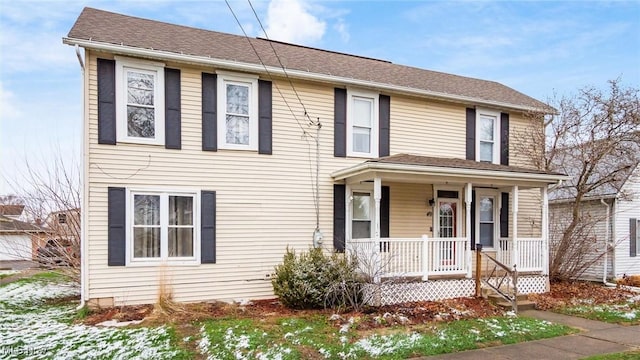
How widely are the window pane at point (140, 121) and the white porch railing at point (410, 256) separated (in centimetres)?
514

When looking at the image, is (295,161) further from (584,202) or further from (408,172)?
(584,202)

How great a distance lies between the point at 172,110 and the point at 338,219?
4640 mm

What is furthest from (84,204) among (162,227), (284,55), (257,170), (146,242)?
(284,55)

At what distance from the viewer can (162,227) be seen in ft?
29.3

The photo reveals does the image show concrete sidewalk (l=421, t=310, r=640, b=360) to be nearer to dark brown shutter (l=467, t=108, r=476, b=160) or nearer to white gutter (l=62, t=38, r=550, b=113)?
dark brown shutter (l=467, t=108, r=476, b=160)

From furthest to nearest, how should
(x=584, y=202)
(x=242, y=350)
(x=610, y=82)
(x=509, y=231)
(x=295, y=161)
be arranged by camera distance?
1. (x=584, y=202)
2. (x=509, y=231)
3. (x=610, y=82)
4. (x=295, y=161)
5. (x=242, y=350)

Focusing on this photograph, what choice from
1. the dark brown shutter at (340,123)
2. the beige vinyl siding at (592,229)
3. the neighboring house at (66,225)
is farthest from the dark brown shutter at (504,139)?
the neighboring house at (66,225)

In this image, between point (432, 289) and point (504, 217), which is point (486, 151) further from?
point (432, 289)

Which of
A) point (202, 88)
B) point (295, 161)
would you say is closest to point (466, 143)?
point (295, 161)

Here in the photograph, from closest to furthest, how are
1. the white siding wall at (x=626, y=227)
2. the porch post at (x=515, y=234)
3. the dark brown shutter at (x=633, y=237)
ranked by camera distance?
the porch post at (x=515, y=234), the white siding wall at (x=626, y=227), the dark brown shutter at (x=633, y=237)

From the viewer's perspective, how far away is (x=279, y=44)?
488 inches

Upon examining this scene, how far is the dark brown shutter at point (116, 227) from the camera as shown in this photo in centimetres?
842

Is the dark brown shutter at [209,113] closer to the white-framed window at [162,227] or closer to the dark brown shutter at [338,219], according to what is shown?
the white-framed window at [162,227]

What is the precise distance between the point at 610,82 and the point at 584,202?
4.65 meters
